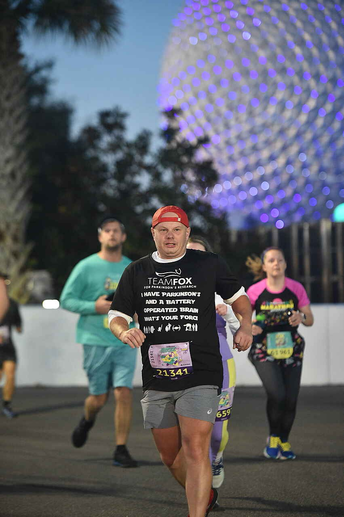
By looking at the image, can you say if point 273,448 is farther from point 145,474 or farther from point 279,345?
point 145,474

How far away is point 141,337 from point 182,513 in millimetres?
1470

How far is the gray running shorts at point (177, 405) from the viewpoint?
4.53m

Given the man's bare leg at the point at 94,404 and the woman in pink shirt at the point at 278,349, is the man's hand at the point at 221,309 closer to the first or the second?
the woman in pink shirt at the point at 278,349

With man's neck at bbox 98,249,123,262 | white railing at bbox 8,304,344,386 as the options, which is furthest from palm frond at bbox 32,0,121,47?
man's neck at bbox 98,249,123,262

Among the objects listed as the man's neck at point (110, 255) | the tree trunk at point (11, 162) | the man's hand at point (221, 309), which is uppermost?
the tree trunk at point (11, 162)

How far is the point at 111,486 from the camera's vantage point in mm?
6156

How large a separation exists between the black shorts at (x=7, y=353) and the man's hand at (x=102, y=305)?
13.9 ft

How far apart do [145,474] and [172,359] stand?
7.63 feet

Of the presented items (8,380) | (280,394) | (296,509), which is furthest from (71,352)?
(296,509)

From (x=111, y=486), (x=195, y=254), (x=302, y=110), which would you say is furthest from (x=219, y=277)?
(x=302, y=110)

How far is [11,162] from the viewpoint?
17.5 m

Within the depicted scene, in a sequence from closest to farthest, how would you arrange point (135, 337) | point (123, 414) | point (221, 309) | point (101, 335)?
point (135, 337) < point (221, 309) < point (123, 414) < point (101, 335)

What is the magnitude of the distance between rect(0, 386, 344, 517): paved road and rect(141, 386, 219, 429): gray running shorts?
2.91 ft

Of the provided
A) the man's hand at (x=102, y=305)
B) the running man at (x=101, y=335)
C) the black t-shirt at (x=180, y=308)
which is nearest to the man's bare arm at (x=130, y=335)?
the black t-shirt at (x=180, y=308)
